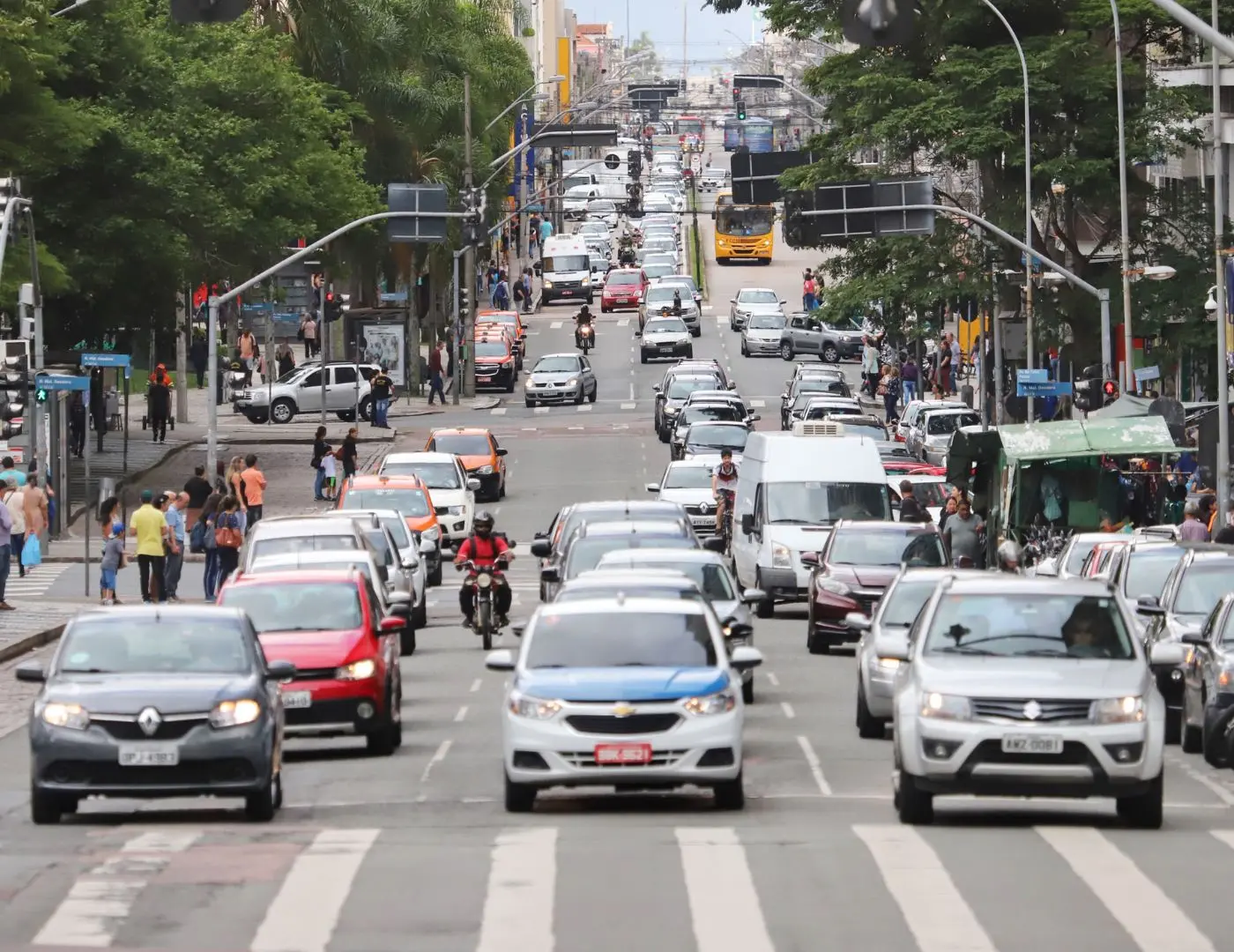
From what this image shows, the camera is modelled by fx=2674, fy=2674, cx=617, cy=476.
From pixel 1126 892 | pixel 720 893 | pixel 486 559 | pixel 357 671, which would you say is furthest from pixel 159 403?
pixel 1126 892

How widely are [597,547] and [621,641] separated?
10712 mm

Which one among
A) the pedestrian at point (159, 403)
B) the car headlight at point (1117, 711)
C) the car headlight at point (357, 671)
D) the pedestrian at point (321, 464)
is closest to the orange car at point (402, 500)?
the pedestrian at point (321, 464)

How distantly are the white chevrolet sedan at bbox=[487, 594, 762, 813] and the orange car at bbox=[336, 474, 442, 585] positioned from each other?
2373 cm

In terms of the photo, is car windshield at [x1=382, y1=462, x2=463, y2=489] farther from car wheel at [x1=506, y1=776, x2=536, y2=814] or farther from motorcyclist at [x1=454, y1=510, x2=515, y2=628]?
car wheel at [x1=506, y1=776, x2=536, y2=814]

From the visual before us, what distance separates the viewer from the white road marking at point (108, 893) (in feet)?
43.1

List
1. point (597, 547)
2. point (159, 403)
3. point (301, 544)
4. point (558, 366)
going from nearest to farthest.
→ point (597, 547) < point (301, 544) < point (159, 403) < point (558, 366)

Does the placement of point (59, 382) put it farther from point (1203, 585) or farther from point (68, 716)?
point (68, 716)

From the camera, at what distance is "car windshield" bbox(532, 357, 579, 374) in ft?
262

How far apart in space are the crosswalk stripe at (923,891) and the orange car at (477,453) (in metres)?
38.1

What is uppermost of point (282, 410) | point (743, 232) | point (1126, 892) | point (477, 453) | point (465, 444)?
point (743, 232)

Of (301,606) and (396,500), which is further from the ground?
(396,500)

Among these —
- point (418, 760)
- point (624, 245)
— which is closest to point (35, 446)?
point (418, 760)

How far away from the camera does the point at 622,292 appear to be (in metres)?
112

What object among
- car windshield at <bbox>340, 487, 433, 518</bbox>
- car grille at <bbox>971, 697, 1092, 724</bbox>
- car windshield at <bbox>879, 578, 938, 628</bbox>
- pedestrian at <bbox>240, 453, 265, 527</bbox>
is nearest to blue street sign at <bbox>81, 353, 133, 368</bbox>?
pedestrian at <bbox>240, 453, 265, 527</bbox>
